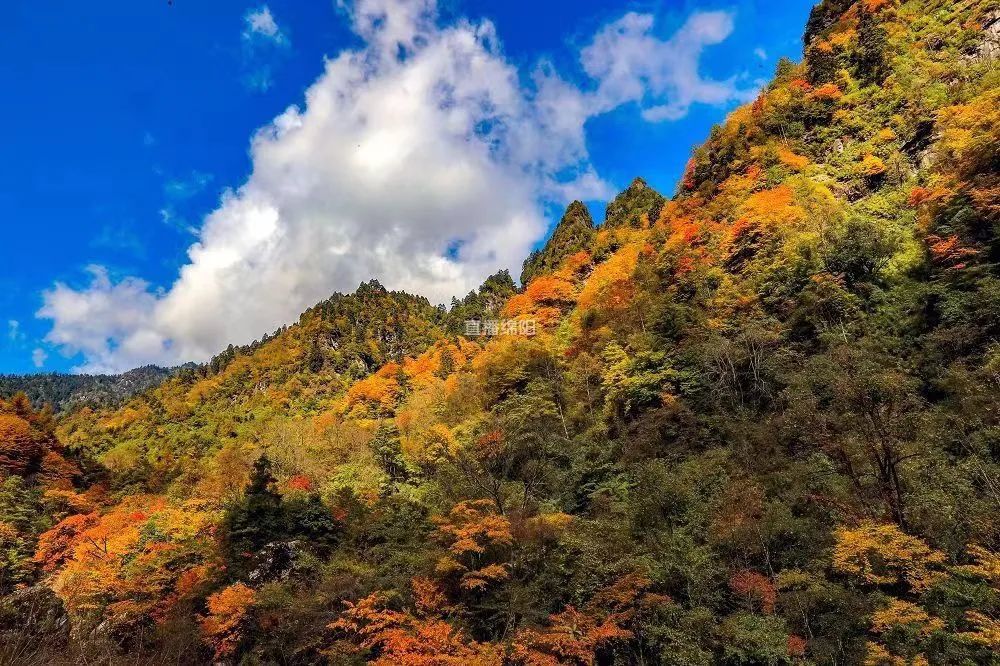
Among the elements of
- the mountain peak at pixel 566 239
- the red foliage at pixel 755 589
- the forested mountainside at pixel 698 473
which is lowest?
the red foliage at pixel 755 589

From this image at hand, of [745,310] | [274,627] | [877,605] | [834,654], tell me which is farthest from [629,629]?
[745,310]

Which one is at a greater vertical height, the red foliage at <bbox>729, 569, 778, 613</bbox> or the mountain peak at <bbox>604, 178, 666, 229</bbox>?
the mountain peak at <bbox>604, 178, 666, 229</bbox>

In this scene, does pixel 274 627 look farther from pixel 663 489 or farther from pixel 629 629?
pixel 663 489

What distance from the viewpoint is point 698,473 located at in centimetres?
2473

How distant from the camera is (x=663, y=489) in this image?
22.9 meters

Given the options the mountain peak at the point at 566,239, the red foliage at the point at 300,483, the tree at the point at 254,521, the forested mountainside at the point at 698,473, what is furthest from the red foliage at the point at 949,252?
the mountain peak at the point at 566,239

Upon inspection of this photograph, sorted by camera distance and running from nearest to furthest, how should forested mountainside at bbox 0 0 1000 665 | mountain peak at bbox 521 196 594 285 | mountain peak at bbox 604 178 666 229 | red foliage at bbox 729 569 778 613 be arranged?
forested mountainside at bbox 0 0 1000 665 → red foliage at bbox 729 569 778 613 → mountain peak at bbox 604 178 666 229 → mountain peak at bbox 521 196 594 285

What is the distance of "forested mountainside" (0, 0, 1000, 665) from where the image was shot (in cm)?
1602

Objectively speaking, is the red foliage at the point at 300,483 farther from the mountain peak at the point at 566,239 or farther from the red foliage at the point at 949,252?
the mountain peak at the point at 566,239

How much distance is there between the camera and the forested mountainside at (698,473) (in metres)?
16.0

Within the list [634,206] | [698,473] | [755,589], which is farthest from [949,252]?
[634,206]

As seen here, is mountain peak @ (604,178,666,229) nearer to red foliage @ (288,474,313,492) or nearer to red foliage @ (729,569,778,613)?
red foliage @ (288,474,313,492)

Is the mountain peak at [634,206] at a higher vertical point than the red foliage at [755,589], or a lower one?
higher

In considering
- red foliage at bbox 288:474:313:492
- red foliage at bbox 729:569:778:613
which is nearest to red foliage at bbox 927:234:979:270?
red foliage at bbox 729:569:778:613
